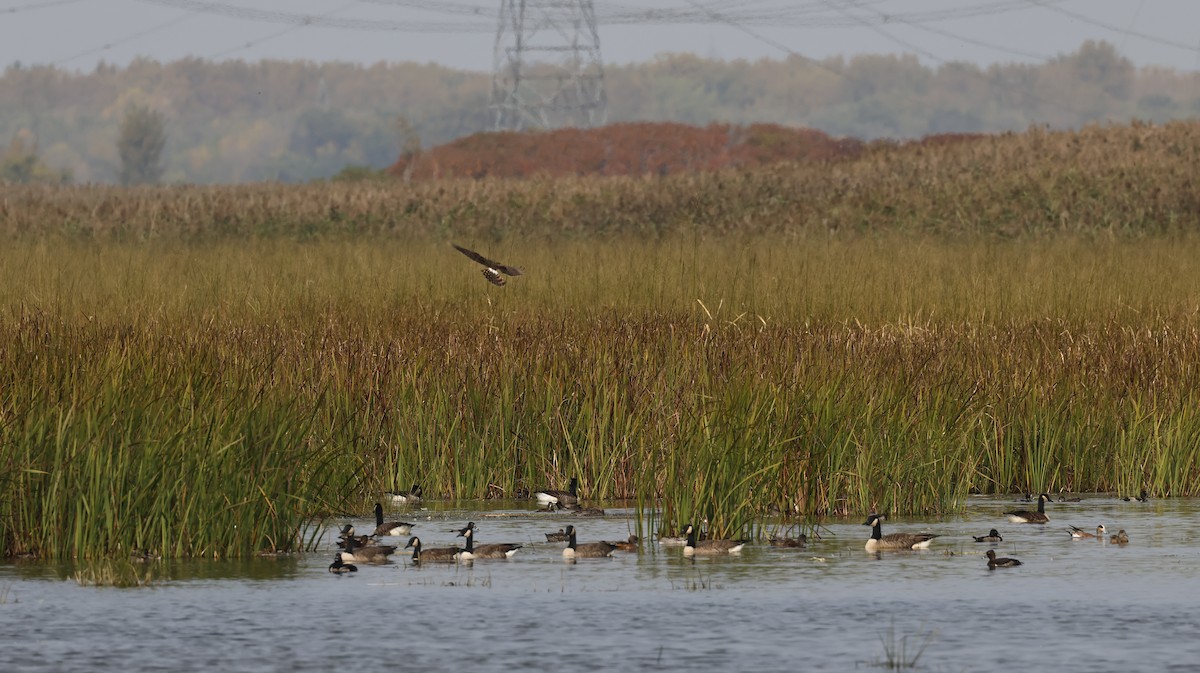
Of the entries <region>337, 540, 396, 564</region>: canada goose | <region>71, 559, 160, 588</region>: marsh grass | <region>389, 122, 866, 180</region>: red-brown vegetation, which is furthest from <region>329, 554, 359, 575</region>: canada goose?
<region>389, 122, 866, 180</region>: red-brown vegetation

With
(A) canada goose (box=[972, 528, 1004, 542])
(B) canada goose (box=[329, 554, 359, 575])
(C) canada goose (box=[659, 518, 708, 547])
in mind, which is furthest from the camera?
(A) canada goose (box=[972, 528, 1004, 542])

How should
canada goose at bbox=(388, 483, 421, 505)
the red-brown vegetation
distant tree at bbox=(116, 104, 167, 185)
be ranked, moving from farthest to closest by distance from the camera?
distant tree at bbox=(116, 104, 167, 185)
the red-brown vegetation
canada goose at bbox=(388, 483, 421, 505)

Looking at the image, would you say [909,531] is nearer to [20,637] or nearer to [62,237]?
[20,637]

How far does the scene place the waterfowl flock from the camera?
11305 mm

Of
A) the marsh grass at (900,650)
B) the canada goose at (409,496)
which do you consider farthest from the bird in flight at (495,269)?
the marsh grass at (900,650)

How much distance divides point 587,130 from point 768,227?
5362 cm

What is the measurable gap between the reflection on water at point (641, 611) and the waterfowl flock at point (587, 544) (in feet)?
0.28

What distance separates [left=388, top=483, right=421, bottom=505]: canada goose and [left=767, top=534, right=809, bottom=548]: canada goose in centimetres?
308

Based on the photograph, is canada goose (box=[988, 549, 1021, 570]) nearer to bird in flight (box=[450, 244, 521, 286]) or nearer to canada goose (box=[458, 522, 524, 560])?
canada goose (box=[458, 522, 524, 560])

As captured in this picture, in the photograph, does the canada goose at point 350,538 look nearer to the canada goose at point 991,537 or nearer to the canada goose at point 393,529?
the canada goose at point 393,529

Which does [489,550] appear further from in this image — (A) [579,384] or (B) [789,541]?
(A) [579,384]

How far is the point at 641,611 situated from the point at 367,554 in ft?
7.03

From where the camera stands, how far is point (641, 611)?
9.82 metres

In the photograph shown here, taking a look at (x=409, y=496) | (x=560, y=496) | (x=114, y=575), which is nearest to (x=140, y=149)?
(x=409, y=496)
